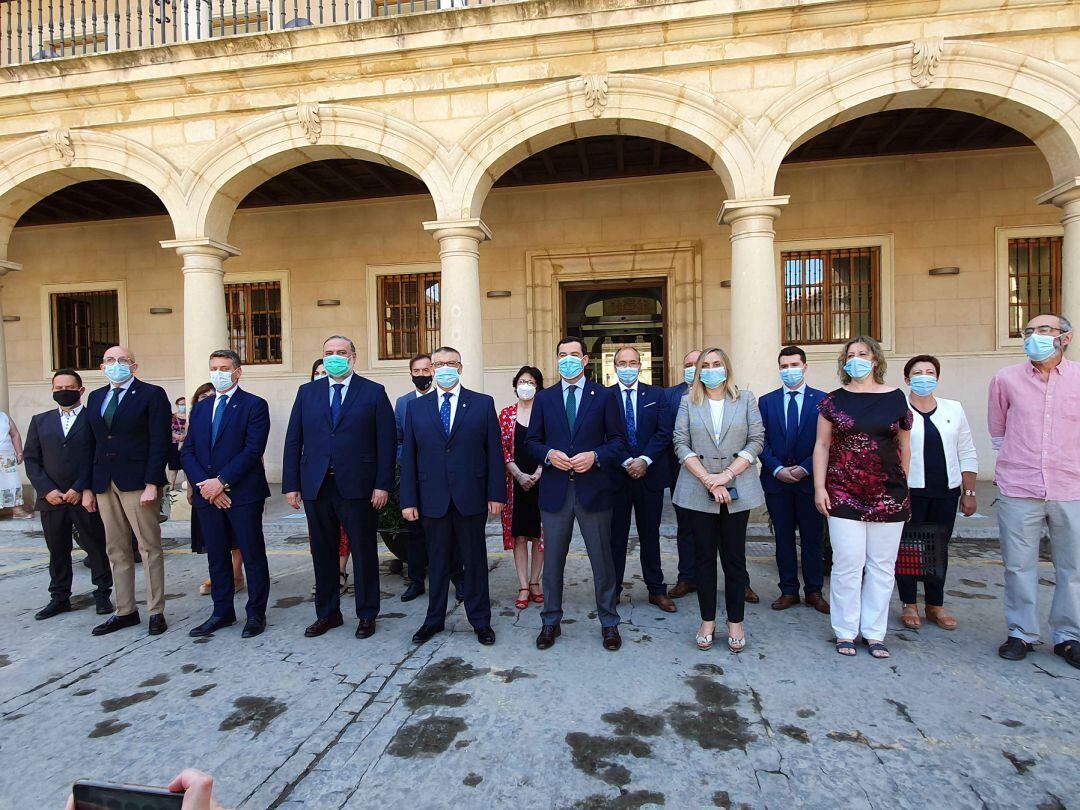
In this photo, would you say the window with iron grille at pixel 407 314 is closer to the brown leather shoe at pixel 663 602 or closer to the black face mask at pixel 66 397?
the black face mask at pixel 66 397

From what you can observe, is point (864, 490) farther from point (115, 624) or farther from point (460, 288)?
point (460, 288)

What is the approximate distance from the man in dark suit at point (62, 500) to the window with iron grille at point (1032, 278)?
11846mm

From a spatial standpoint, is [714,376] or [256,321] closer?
[714,376]

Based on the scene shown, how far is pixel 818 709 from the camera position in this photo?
9.91 feet

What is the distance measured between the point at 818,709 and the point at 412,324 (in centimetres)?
942

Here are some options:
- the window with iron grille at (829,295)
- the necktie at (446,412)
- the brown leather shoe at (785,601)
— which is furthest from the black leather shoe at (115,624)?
the window with iron grille at (829,295)

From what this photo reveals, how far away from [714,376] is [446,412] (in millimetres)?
1762

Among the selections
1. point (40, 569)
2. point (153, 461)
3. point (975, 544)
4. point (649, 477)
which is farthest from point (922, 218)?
point (40, 569)

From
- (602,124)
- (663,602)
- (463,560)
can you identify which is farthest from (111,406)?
(602,124)

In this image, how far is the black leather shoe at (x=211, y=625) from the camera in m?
4.16

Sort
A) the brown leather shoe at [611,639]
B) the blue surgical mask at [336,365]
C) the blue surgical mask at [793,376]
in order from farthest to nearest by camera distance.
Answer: the blue surgical mask at [793,376] < the blue surgical mask at [336,365] < the brown leather shoe at [611,639]

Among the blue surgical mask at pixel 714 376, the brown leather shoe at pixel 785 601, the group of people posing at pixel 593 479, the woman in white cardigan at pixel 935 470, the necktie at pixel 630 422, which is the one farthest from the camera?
the necktie at pixel 630 422

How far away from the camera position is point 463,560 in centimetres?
405

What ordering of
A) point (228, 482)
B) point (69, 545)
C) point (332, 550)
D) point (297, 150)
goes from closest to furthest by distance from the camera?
point (228, 482), point (332, 550), point (69, 545), point (297, 150)
